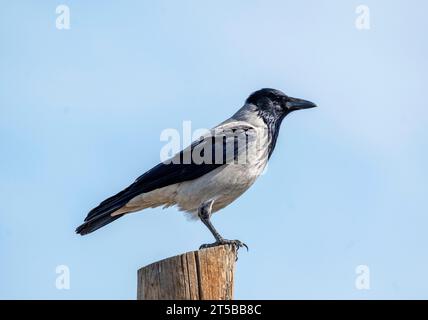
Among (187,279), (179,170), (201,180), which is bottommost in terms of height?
(187,279)

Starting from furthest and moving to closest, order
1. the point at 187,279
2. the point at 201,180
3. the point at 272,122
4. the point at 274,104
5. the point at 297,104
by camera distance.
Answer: the point at 297,104 < the point at 274,104 < the point at 272,122 < the point at 201,180 < the point at 187,279

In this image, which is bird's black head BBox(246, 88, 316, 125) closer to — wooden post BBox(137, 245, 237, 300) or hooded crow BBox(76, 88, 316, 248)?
hooded crow BBox(76, 88, 316, 248)

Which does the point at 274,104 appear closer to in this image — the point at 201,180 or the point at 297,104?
the point at 297,104

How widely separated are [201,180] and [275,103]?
1.93 metres

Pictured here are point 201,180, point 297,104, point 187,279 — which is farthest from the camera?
point 297,104

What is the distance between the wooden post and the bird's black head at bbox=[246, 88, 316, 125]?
4808 millimetres

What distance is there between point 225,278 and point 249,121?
455 centimetres

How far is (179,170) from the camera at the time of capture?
31.9ft

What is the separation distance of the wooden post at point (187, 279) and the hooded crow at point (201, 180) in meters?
3.06

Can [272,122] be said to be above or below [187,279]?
above

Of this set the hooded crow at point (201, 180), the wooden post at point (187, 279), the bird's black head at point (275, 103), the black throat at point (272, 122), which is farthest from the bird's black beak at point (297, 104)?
the wooden post at point (187, 279)

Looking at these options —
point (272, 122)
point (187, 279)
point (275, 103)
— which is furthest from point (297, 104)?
point (187, 279)

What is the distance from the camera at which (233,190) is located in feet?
31.2
